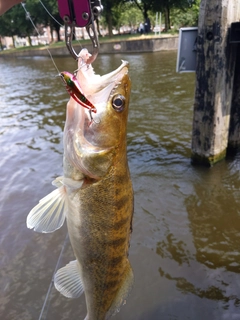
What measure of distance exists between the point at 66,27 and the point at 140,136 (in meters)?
6.02

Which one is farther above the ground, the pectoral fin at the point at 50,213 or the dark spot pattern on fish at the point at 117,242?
the pectoral fin at the point at 50,213

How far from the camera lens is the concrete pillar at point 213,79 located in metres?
4.73

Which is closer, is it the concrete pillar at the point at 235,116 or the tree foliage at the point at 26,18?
the concrete pillar at the point at 235,116

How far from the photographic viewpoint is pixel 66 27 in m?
1.95

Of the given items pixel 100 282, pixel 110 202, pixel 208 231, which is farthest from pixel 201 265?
pixel 110 202

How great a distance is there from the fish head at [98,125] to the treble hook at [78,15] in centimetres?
17

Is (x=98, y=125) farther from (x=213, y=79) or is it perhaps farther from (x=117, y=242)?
(x=213, y=79)

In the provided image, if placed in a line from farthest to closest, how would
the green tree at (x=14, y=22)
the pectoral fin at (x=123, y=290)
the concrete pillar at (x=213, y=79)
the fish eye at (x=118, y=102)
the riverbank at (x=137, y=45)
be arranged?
the green tree at (x=14, y=22)
the riverbank at (x=137, y=45)
the concrete pillar at (x=213, y=79)
the pectoral fin at (x=123, y=290)
the fish eye at (x=118, y=102)

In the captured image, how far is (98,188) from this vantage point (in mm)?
1961

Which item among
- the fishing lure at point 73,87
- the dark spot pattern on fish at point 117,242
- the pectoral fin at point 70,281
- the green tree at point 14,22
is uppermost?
the green tree at point 14,22

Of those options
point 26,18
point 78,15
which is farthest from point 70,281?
point 26,18

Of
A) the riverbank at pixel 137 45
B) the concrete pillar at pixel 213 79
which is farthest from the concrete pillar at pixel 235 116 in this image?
the riverbank at pixel 137 45

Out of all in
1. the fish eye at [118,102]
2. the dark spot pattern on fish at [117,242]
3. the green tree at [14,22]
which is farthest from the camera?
the green tree at [14,22]

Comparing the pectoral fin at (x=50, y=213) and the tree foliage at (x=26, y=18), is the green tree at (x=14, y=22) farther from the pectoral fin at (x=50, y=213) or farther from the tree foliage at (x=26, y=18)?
the pectoral fin at (x=50, y=213)
